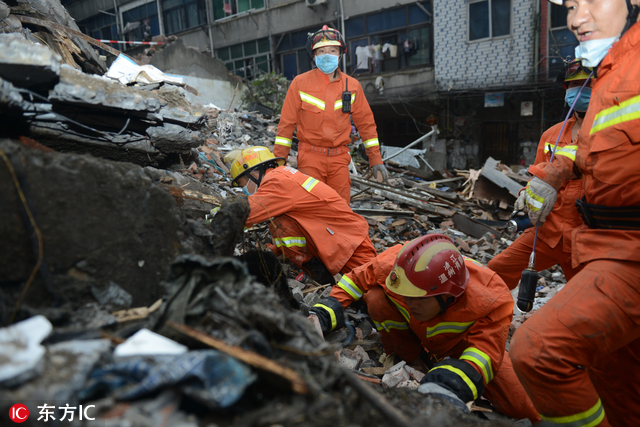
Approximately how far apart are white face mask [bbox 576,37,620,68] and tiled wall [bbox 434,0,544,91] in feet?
40.6

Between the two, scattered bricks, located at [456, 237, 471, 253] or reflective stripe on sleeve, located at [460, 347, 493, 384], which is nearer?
reflective stripe on sleeve, located at [460, 347, 493, 384]

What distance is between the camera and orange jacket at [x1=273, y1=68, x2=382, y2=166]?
484cm

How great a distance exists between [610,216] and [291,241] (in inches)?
97.8

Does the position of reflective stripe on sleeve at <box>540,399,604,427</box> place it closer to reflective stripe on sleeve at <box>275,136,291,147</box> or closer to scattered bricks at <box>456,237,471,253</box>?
Result: reflective stripe on sleeve at <box>275,136,291,147</box>

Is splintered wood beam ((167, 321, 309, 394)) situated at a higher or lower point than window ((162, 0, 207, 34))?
lower

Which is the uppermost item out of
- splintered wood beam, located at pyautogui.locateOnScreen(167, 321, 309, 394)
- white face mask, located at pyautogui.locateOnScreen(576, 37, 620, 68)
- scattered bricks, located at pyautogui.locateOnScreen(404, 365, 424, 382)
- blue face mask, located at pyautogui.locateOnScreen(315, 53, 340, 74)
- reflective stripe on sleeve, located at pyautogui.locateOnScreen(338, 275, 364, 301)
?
blue face mask, located at pyautogui.locateOnScreen(315, 53, 340, 74)

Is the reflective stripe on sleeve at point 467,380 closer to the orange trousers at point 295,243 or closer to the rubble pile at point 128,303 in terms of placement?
the rubble pile at point 128,303

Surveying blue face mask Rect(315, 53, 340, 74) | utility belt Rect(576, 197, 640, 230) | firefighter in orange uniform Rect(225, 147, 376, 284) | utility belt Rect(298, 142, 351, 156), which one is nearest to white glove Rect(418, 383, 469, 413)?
utility belt Rect(576, 197, 640, 230)

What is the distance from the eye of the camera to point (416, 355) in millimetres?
3160

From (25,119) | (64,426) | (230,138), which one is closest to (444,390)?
(64,426)

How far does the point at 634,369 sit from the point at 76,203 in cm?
295

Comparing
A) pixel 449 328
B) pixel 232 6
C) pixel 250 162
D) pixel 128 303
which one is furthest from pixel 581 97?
pixel 232 6

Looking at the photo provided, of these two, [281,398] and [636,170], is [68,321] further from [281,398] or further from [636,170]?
[636,170]

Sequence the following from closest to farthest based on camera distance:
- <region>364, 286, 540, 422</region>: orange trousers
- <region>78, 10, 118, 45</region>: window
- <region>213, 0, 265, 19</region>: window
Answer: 1. <region>364, 286, 540, 422</region>: orange trousers
2. <region>213, 0, 265, 19</region>: window
3. <region>78, 10, 118, 45</region>: window
